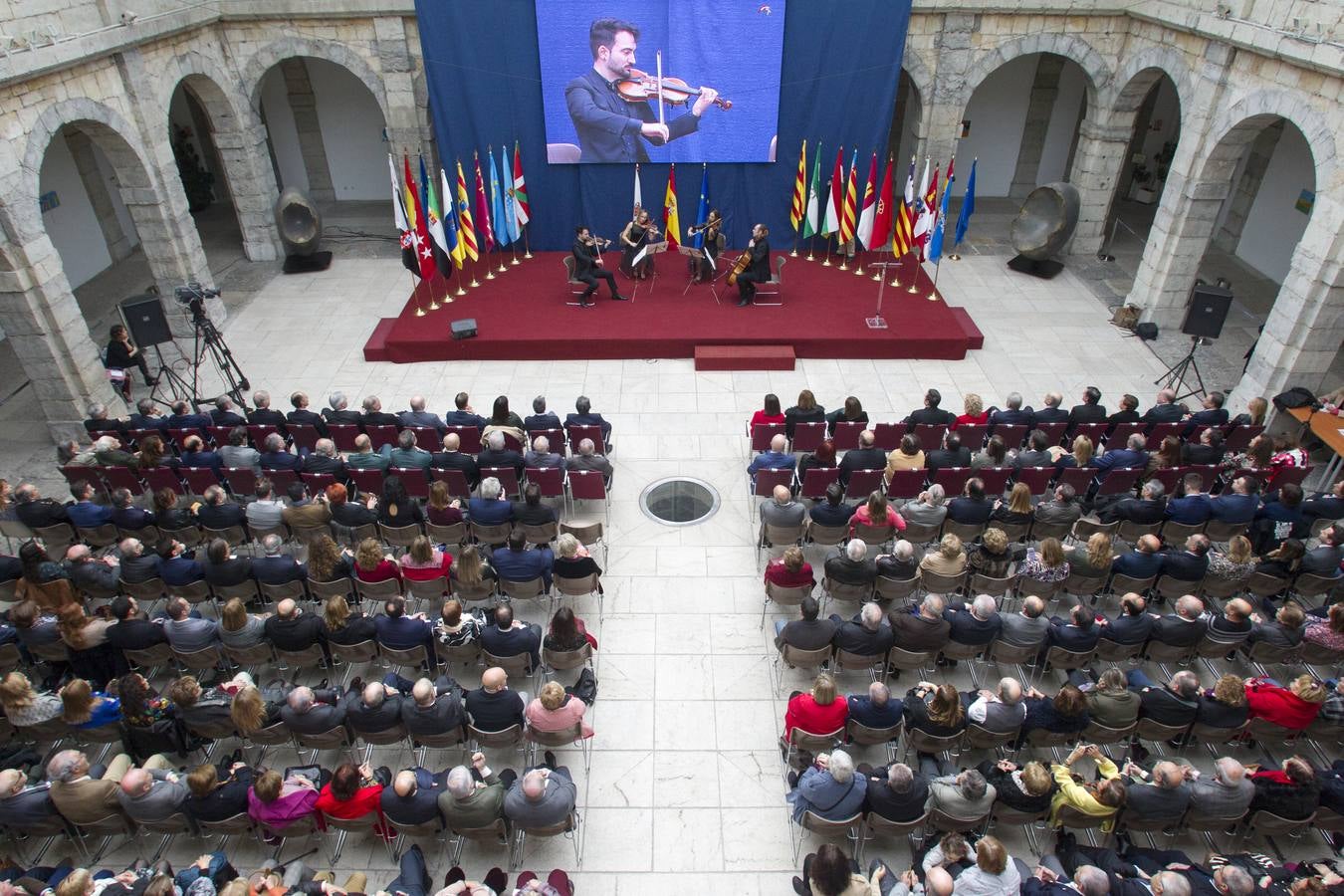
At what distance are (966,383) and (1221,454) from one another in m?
4.05

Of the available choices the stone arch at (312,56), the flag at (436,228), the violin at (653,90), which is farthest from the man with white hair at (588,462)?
the stone arch at (312,56)

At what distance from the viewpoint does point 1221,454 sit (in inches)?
383

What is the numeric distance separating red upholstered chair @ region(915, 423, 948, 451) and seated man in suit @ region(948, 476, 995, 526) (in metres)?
1.45

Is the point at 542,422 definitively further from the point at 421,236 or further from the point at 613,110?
the point at 613,110

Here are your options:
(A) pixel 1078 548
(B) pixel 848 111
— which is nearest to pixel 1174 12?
(B) pixel 848 111

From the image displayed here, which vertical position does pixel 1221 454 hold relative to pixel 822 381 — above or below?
above

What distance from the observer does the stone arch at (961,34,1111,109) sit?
15.6 meters

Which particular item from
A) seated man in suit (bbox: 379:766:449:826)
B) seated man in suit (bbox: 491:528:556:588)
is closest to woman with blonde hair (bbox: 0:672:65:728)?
seated man in suit (bbox: 379:766:449:826)

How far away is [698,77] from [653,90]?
86cm

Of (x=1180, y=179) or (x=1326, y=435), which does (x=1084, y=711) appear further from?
(x=1180, y=179)

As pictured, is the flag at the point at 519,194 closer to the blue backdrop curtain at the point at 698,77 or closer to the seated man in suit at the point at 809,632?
the blue backdrop curtain at the point at 698,77

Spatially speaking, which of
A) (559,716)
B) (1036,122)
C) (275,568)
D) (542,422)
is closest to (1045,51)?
(1036,122)

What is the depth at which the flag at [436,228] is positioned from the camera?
44.9 ft

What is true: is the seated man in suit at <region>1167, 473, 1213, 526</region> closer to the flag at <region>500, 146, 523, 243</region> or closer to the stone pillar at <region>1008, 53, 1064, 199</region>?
the flag at <region>500, 146, 523, 243</region>
